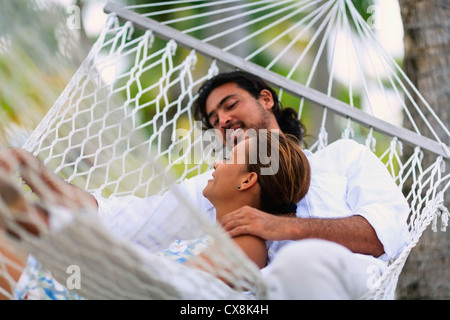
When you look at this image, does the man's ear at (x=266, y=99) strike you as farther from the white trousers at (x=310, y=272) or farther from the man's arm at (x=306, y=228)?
the white trousers at (x=310, y=272)

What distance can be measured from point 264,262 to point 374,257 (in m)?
0.29

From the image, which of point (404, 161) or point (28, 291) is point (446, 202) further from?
point (28, 291)

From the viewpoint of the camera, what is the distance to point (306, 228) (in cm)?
146

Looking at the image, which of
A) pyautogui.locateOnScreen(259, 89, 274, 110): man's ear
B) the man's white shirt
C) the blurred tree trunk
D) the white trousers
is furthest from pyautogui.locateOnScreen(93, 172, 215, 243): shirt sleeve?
the blurred tree trunk

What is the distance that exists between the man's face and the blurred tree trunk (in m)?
0.58

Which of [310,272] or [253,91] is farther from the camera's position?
[253,91]

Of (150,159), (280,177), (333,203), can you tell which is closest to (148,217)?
(280,177)

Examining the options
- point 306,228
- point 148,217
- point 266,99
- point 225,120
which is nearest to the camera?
point 306,228

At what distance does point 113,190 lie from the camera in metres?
2.04

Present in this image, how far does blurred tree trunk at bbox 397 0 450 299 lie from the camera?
2.23 meters

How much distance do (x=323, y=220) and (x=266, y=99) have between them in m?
0.88

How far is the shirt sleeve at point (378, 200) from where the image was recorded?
1.53m

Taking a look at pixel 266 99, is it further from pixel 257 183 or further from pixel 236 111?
pixel 257 183

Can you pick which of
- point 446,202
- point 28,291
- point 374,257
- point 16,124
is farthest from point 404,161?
point 28,291
